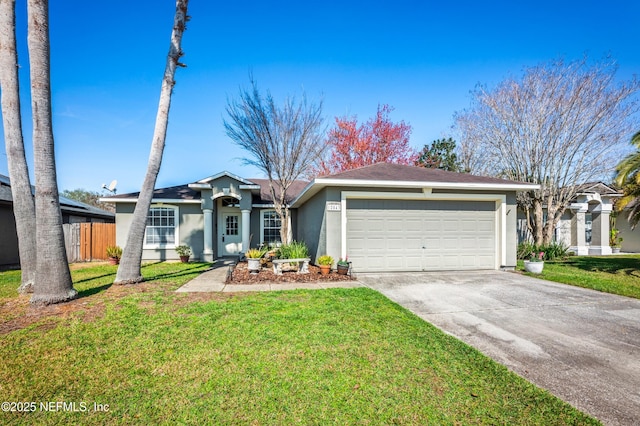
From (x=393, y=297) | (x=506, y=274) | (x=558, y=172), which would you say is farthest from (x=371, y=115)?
(x=393, y=297)

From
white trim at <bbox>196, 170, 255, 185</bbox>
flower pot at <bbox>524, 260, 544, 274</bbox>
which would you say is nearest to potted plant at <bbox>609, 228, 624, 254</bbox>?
flower pot at <bbox>524, 260, 544, 274</bbox>

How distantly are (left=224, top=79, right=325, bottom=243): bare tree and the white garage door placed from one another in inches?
175

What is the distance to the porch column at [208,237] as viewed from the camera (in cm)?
1241

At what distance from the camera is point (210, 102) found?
1230 centimetres

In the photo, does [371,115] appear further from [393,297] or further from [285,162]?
[393,297]

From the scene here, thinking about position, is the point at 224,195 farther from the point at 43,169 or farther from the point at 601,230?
the point at 601,230

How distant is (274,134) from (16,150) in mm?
7893

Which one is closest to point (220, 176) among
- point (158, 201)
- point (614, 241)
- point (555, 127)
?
point (158, 201)

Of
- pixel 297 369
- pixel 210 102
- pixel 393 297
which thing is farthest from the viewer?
pixel 210 102

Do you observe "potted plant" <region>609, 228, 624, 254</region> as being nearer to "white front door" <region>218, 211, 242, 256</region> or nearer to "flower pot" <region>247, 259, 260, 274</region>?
"flower pot" <region>247, 259, 260, 274</region>

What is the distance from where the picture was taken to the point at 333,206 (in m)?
8.55

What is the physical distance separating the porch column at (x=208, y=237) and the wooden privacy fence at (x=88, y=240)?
4.32 metres

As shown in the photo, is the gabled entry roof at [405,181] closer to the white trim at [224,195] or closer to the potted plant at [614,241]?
the white trim at [224,195]

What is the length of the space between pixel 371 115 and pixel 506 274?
18.5 m
